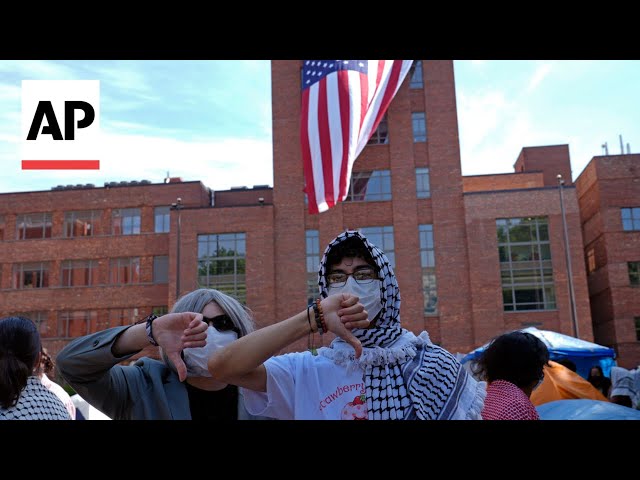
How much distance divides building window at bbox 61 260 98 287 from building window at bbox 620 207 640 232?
1497 inches

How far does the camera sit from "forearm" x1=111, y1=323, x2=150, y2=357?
2.59 metres

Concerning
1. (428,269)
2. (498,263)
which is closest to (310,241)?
(428,269)

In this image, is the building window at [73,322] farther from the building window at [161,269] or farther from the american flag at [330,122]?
the american flag at [330,122]

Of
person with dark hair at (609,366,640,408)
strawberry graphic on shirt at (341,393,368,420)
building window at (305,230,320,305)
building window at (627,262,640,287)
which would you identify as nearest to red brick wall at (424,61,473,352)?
building window at (305,230,320,305)

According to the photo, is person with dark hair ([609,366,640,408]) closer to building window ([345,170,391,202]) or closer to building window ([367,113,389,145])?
building window ([345,170,391,202])

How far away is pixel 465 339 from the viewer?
43125mm

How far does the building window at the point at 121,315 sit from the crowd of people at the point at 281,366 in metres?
47.1

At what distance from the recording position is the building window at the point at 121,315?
1906 inches

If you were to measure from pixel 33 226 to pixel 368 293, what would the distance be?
5537 cm

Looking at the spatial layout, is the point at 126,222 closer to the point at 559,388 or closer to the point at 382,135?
the point at 382,135

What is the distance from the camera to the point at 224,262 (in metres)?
46.5

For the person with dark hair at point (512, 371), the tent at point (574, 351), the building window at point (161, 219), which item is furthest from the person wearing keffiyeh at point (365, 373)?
the building window at point (161, 219)
